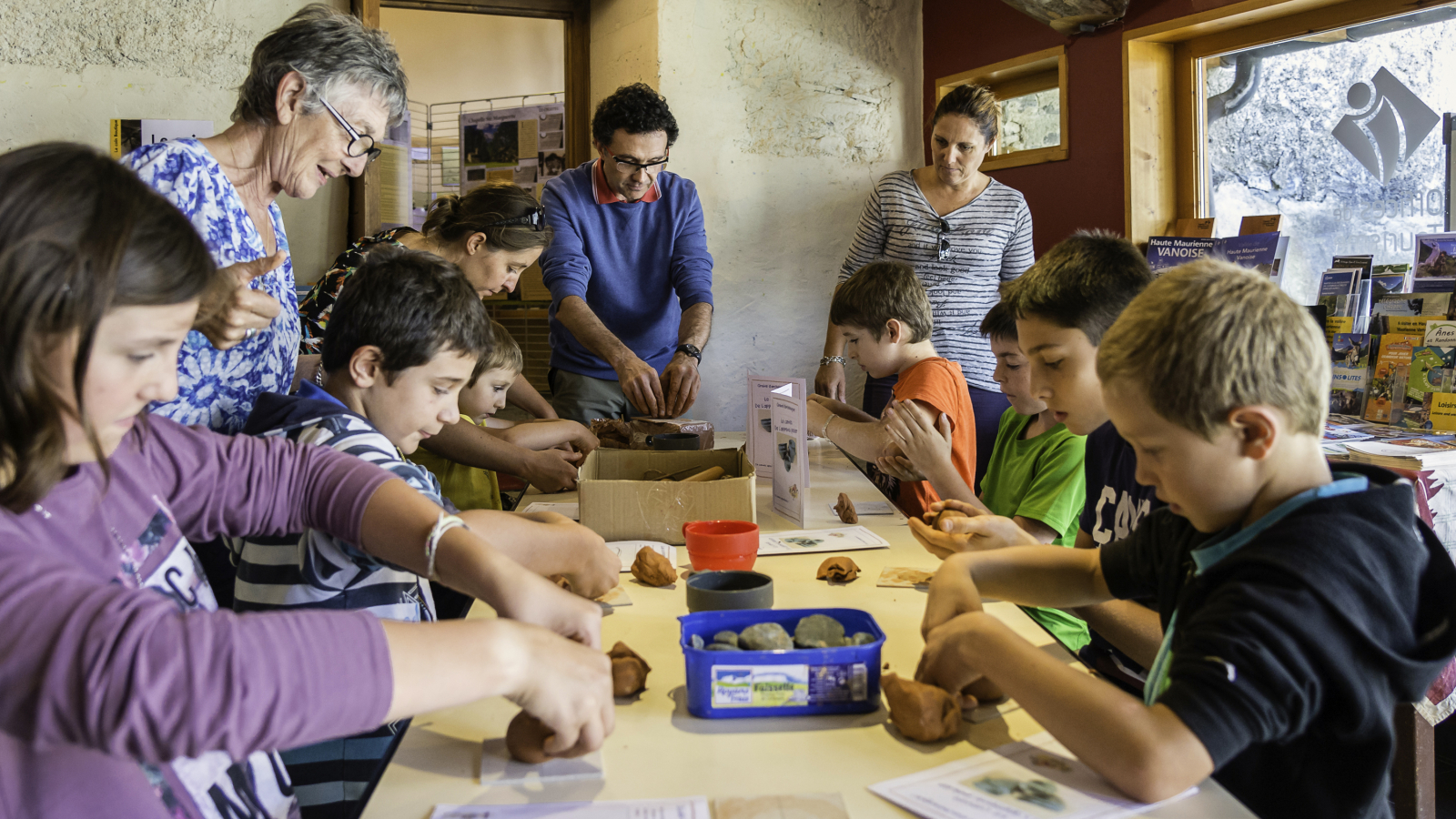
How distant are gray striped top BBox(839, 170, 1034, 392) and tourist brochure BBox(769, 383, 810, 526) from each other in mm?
1621

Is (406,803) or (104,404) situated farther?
(406,803)

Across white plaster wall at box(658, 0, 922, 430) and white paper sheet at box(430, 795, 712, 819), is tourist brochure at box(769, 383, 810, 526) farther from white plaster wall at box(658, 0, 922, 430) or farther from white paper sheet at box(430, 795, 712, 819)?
white plaster wall at box(658, 0, 922, 430)

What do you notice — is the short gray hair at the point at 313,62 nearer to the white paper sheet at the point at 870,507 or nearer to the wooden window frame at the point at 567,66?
the white paper sheet at the point at 870,507

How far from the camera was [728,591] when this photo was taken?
1.36 meters

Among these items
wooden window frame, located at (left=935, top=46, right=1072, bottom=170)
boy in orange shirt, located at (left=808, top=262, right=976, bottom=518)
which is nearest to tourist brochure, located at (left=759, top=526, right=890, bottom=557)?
boy in orange shirt, located at (left=808, top=262, right=976, bottom=518)

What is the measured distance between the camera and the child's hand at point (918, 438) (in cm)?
217

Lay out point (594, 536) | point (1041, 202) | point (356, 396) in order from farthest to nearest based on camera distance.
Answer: point (1041, 202), point (356, 396), point (594, 536)

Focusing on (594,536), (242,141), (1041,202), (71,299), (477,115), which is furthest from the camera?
(477,115)

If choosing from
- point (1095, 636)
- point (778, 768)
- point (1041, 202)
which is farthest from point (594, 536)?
point (1041, 202)

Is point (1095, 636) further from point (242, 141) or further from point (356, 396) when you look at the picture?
point (242, 141)

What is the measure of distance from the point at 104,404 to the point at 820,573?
1.14 metres

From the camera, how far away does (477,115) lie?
17.1 ft

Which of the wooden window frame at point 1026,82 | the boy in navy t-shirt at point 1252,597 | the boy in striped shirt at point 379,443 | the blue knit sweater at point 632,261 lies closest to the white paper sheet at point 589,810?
the boy in striped shirt at point 379,443

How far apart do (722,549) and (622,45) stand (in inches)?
132
